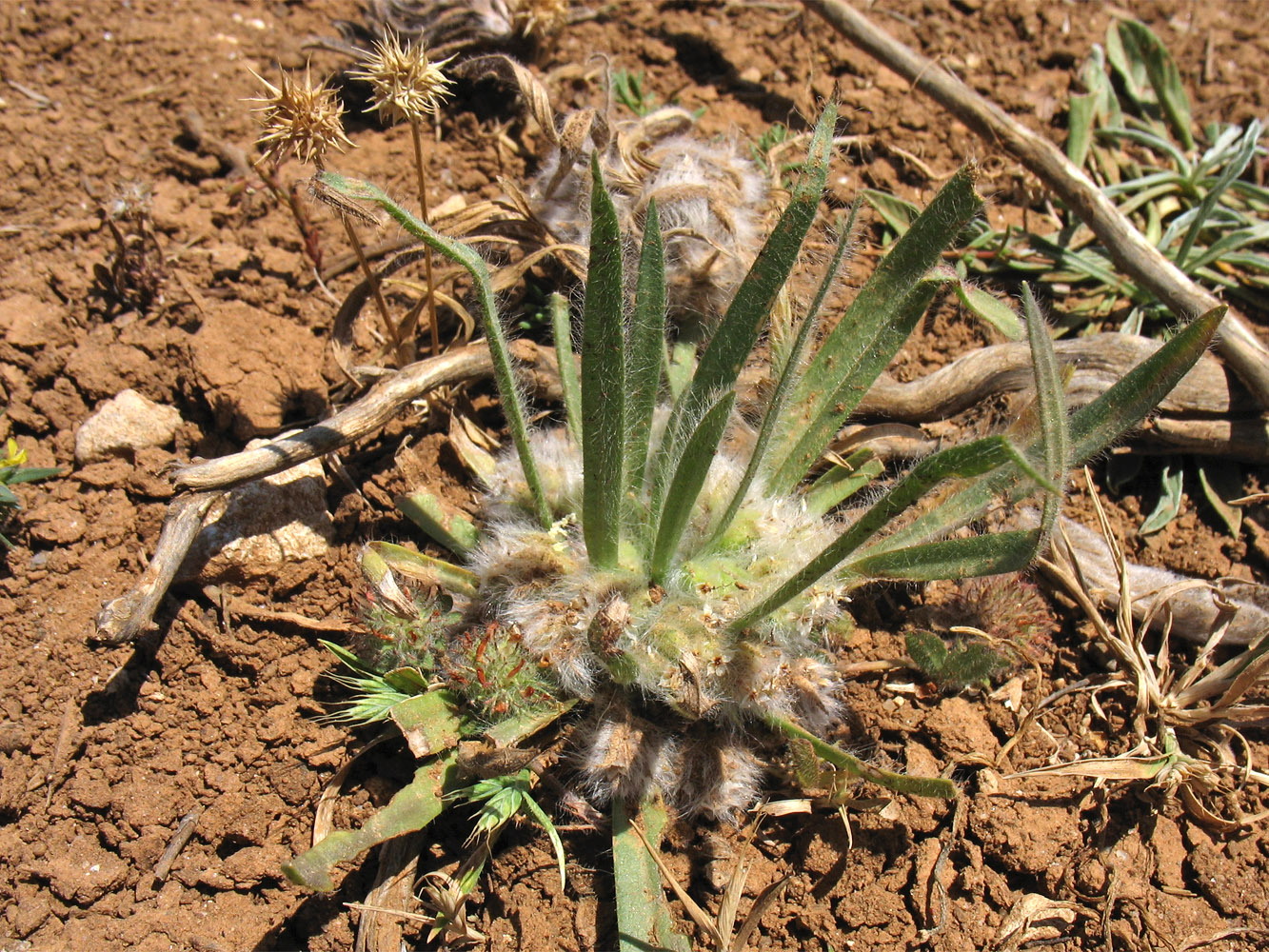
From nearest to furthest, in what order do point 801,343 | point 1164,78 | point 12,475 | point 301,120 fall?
point 801,343, point 301,120, point 12,475, point 1164,78

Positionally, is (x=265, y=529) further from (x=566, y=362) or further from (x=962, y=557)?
(x=962, y=557)

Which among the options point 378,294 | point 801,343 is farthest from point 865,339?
point 378,294

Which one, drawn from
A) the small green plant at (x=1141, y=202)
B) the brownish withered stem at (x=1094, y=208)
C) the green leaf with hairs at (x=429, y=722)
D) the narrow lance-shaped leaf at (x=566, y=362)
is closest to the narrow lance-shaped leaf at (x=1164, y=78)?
the small green plant at (x=1141, y=202)

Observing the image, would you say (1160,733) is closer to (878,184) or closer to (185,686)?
(878,184)

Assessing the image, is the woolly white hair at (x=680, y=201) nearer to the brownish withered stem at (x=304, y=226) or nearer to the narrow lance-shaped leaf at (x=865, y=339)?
the narrow lance-shaped leaf at (x=865, y=339)

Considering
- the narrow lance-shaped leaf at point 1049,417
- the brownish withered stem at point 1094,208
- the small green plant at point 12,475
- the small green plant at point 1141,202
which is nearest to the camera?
the narrow lance-shaped leaf at point 1049,417

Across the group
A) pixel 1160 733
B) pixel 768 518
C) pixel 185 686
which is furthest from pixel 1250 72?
pixel 185 686

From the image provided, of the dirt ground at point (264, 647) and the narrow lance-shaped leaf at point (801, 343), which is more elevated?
the narrow lance-shaped leaf at point (801, 343)
